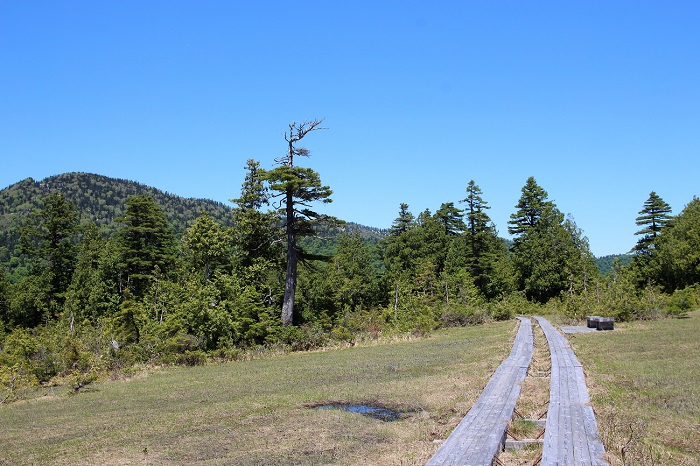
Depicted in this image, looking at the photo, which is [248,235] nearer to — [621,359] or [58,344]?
[58,344]

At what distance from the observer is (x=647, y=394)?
11680 millimetres

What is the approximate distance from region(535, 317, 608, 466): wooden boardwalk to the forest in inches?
665

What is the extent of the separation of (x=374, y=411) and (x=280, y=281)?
84.2 feet

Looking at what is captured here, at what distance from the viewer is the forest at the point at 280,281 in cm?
2764

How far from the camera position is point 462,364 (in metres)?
18.7

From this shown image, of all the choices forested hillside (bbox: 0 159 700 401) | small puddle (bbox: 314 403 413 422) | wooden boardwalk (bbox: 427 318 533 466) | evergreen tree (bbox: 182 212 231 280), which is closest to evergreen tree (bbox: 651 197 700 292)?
forested hillside (bbox: 0 159 700 401)

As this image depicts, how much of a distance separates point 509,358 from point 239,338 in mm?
16709

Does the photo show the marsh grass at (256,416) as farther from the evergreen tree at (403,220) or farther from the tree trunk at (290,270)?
the evergreen tree at (403,220)

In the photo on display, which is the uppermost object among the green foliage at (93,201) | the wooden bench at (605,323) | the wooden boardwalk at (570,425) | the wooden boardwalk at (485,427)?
the green foliage at (93,201)

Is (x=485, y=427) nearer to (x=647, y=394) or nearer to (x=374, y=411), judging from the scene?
(x=374, y=411)

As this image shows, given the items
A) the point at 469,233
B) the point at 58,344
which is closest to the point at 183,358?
the point at 58,344

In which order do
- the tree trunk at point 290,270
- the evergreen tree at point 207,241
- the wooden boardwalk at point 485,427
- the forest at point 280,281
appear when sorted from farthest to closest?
the evergreen tree at point 207,241
the tree trunk at point 290,270
the forest at point 280,281
the wooden boardwalk at point 485,427

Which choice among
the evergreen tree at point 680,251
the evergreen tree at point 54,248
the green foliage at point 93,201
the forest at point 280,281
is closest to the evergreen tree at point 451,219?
the forest at point 280,281

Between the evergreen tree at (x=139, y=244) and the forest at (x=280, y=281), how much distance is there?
163 mm
